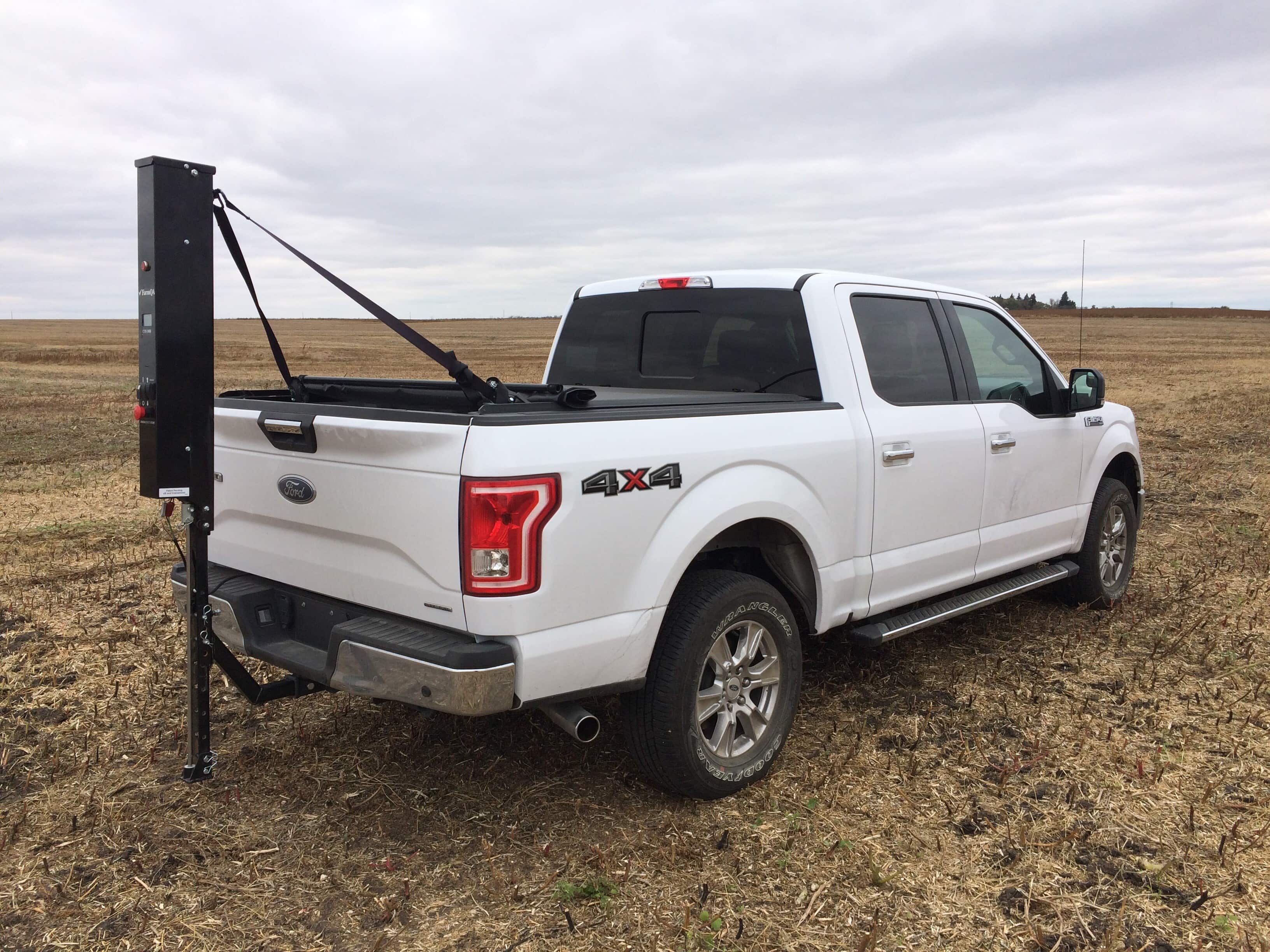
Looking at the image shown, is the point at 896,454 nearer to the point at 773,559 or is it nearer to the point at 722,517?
the point at 773,559

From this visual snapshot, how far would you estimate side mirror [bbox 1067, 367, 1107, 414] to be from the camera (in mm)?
5551

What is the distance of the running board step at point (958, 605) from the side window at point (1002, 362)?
91 cm

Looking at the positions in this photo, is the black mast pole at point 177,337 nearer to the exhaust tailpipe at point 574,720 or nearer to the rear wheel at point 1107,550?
Answer: the exhaust tailpipe at point 574,720

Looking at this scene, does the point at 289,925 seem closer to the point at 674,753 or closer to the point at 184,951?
the point at 184,951

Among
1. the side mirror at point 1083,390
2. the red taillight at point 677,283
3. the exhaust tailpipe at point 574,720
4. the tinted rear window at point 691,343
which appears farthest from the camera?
the side mirror at point 1083,390

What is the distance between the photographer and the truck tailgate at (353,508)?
3.03 metres

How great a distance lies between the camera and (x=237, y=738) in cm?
435

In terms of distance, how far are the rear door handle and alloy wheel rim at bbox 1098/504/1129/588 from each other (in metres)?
2.33

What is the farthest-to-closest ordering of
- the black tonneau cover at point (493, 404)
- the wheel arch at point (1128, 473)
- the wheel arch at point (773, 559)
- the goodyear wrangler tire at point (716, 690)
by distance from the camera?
1. the wheel arch at point (1128, 473)
2. the wheel arch at point (773, 559)
3. the goodyear wrangler tire at point (716, 690)
4. the black tonneau cover at point (493, 404)

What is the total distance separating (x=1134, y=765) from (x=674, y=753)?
196cm

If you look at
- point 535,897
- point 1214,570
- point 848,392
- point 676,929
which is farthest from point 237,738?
point 1214,570

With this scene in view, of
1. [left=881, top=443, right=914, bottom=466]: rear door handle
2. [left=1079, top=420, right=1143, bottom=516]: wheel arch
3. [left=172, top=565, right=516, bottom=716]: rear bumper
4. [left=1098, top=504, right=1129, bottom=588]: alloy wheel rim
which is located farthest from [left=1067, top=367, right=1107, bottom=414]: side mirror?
[left=172, top=565, right=516, bottom=716]: rear bumper

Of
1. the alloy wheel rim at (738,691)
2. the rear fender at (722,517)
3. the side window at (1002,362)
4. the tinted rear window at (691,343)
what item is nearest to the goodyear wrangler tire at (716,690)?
the alloy wheel rim at (738,691)

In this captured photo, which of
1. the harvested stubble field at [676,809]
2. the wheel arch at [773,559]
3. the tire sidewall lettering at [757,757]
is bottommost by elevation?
the harvested stubble field at [676,809]
